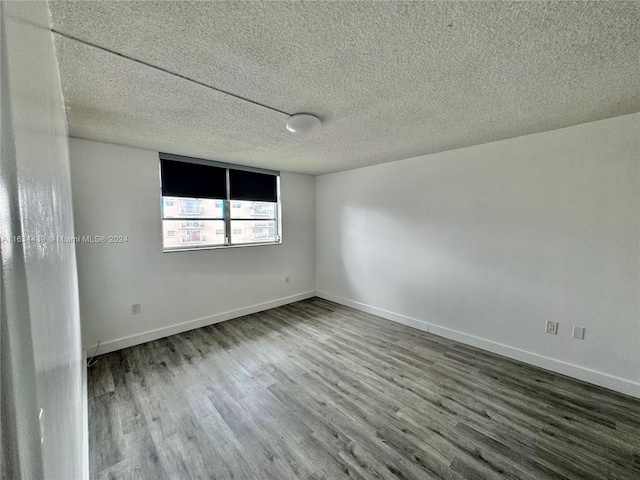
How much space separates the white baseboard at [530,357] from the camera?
216 cm

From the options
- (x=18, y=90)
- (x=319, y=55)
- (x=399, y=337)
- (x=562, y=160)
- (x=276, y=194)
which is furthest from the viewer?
(x=276, y=194)

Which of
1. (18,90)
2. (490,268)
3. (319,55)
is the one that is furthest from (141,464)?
(490,268)

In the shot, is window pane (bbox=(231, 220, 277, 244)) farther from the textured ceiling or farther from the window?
the textured ceiling

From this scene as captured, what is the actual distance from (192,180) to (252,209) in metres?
0.98

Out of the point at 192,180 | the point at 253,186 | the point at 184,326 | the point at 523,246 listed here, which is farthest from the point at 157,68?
the point at 523,246

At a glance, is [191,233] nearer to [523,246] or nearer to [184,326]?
[184,326]

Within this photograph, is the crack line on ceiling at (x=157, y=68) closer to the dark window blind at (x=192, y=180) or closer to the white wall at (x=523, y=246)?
the dark window blind at (x=192, y=180)

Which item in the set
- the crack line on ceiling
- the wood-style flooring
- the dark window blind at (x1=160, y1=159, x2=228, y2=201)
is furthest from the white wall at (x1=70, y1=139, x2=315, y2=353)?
the crack line on ceiling

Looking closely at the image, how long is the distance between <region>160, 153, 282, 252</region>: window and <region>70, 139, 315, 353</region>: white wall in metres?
0.16

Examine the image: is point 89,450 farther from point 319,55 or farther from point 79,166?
point 319,55

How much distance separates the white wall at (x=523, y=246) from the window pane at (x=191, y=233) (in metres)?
2.29

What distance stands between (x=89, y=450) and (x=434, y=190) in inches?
154

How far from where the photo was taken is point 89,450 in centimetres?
162

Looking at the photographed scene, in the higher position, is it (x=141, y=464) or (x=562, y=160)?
(x=562, y=160)
